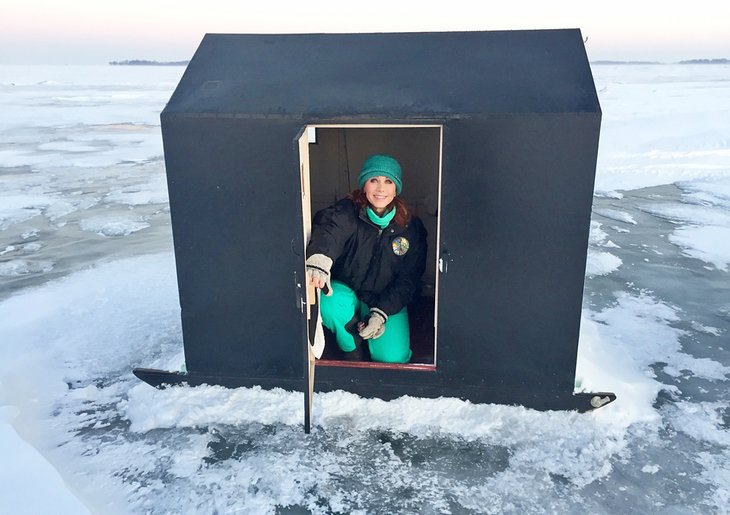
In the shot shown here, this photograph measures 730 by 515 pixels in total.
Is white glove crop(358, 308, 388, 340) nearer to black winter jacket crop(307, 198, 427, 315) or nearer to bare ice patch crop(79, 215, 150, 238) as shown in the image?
black winter jacket crop(307, 198, 427, 315)

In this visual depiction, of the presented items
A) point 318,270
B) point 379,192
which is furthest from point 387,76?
point 318,270

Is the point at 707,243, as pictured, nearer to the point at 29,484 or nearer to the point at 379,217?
the point at 379,217

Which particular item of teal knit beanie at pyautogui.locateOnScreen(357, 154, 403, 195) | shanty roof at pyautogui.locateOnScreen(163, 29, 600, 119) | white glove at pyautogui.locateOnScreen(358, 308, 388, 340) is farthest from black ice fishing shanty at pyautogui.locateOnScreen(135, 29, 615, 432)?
teal knit beanie at pyautogui.locateOnScreen(357, 154, 403, 195)

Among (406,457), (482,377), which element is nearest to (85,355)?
(406,457)

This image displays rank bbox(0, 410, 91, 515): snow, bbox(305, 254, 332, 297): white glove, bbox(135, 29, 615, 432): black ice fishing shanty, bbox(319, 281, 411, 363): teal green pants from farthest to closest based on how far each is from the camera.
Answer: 1. bbox(319, 281, 411, 363): teal green pants
2. bbox(305, 254, 332, 297): white glove
3. bbox(135, 29, 615, 432): black ice fishing shanty
4. bbox(0, 410, 91, 515): snow

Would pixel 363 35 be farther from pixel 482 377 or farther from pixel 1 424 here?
pixel 1 424

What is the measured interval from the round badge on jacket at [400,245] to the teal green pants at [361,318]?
0.33 meters

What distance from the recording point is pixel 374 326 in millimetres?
3207

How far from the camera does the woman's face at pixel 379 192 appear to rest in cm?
314

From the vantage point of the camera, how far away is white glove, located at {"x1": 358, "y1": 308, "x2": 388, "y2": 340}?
10.5 feet

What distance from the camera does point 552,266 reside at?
2883 mm

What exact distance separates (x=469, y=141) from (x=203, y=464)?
1869 mm

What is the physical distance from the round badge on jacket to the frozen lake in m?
0.80

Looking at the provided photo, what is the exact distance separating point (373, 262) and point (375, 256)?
0.12 ft
